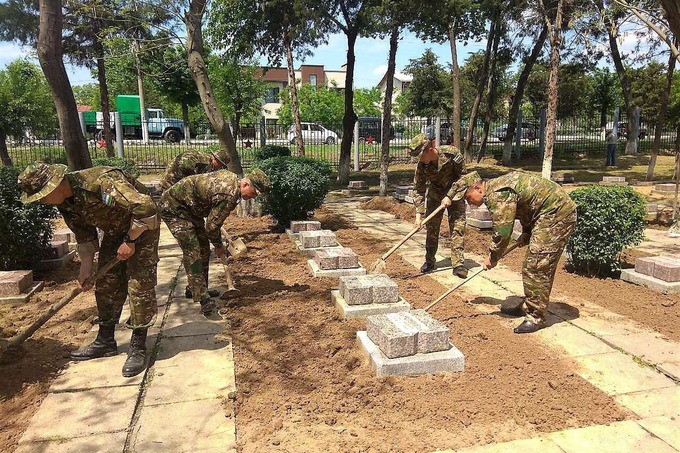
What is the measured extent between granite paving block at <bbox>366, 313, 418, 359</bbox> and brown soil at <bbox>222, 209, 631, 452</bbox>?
0.61 feet

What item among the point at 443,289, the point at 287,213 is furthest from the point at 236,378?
the point at 287,213

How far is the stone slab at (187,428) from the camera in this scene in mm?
2996

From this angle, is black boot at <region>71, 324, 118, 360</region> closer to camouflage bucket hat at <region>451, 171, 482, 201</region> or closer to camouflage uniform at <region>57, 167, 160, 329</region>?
camouflage uniform at <region>57, 167, 160, 329</region>

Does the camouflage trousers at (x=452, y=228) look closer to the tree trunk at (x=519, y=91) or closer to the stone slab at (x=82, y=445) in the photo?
the stone slab at (x=82, y=445)

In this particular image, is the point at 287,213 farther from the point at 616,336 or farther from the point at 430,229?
the point at 616,336

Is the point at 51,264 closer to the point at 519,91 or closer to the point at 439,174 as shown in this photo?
the point at 439,174

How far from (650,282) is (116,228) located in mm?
5429

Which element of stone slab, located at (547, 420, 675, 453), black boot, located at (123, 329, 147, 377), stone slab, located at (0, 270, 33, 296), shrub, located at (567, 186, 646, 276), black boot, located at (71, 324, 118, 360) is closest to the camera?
stone slab, located at (547, 420, 675, 453)

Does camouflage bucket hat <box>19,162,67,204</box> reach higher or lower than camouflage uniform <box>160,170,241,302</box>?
higher

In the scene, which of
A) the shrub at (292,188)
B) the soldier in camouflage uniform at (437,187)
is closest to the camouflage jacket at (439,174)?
the soldier in camouflage uniform at (437,187)

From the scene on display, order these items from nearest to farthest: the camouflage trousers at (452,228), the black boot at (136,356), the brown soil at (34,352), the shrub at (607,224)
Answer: the brown soil at (34,352)
the black boot at (136,356)
the shrub at (607,224)
the camouflage trousers at (452,228)

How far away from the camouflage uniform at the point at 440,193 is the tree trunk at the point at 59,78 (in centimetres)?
440

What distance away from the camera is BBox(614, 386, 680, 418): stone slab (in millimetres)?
3236

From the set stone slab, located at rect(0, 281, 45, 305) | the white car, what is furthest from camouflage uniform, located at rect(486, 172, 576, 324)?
the white car
